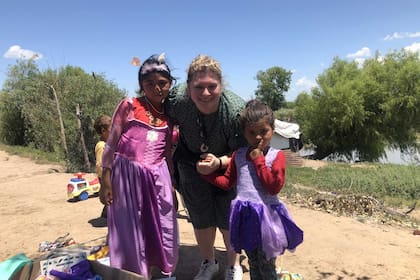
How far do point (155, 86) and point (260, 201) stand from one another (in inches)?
38.6

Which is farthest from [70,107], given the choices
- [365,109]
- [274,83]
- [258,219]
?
[274,83]

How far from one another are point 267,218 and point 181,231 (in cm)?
251

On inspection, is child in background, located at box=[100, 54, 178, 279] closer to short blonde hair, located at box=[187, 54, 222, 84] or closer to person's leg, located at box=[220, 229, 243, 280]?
short blonde hair, located at box=[187, 54, 222, 84]

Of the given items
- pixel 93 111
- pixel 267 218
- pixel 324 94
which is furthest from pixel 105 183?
pixel 324 94

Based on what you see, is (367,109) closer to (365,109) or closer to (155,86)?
(365,109)

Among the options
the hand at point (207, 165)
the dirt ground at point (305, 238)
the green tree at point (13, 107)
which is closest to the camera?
the hand at point (207, 165)

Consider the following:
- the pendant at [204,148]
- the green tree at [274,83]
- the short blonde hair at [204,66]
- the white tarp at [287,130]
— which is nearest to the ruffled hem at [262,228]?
the pendant at [204,148]

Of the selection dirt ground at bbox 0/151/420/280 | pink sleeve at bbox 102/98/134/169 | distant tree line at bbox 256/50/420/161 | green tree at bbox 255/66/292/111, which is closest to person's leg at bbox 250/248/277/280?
dirt ground at bbox 0/151/420/280

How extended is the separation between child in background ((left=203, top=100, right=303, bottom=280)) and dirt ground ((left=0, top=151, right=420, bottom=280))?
1022mm

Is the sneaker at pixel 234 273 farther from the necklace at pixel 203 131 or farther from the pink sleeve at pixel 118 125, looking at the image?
the pink sleeve at pixel 118 125

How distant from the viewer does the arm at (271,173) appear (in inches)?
82.6

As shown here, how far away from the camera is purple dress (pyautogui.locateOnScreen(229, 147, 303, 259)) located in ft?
7.01

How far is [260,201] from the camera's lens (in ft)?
7.13

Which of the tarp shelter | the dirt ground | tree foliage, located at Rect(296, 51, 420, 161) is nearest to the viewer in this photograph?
the dirt ground
